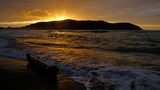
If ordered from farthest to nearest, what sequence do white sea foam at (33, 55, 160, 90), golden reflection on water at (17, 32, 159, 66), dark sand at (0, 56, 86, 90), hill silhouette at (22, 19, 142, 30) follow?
hill silhouette at (22, 19, 142, 30), golden reflection on water at (17, 32, 159, 66), white sea foam at (33, 55, 160, 90), dark sand at (0, 56, 86, 90)

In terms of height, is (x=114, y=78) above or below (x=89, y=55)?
below

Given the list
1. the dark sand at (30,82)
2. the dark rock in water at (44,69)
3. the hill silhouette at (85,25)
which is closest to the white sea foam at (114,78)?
the dark sand at (30,82)

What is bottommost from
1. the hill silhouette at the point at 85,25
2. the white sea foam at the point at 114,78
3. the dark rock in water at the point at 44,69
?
the white sea foam at the point at 114,78

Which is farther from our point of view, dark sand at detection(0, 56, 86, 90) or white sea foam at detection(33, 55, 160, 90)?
white sea foam at detection(33, 55, 160, 90)

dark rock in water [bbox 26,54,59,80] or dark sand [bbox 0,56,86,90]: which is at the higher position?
dark rock in water [bbox 26,54,59,80]

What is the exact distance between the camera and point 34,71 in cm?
1441

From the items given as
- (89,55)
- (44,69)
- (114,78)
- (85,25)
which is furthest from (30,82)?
(85,25)

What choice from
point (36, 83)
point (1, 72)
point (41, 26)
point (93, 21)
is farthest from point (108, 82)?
point (41, 26)

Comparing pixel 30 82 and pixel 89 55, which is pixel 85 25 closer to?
pixel 89 55

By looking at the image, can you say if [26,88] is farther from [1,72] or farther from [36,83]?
[1,72]

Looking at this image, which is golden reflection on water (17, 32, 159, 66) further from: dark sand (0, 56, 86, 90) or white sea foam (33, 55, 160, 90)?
dark sand (0, 56, 86, 90)

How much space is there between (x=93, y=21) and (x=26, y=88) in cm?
16288

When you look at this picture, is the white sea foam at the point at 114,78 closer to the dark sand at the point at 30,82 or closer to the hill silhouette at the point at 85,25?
the dark sand at the point at 30,82

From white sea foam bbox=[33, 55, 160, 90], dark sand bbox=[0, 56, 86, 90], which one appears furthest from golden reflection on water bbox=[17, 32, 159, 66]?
dark sand bbox=[0, 56, 86, 90]
